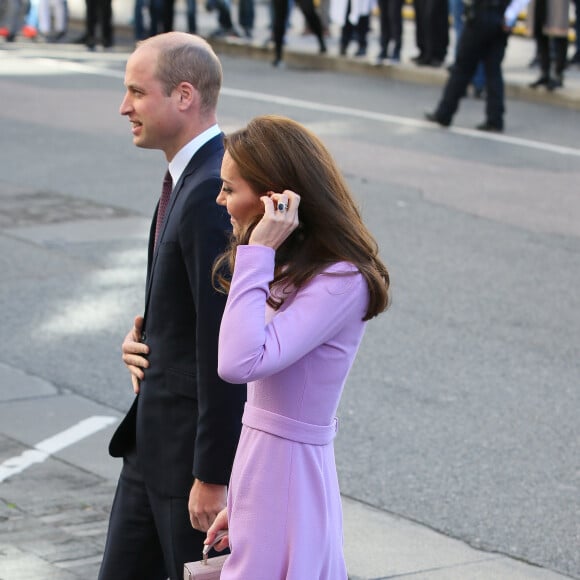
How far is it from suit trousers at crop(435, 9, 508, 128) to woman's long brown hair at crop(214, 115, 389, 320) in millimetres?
12103

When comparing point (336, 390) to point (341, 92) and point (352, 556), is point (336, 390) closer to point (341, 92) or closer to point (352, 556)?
point (352, 556)

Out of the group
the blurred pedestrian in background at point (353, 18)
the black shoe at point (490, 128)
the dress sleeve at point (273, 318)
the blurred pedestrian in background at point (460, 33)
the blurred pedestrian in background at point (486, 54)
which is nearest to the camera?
the dress sleeve at point (273, 318)

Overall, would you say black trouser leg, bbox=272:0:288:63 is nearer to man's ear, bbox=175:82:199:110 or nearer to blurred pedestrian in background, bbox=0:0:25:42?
blurred pedestrian in background, bbox=0:0:25:42

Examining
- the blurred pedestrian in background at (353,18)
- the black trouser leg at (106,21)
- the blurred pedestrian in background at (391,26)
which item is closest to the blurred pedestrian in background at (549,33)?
the blurred pedestrian in background at (391,26)

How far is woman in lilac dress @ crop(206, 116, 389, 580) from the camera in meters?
2.84

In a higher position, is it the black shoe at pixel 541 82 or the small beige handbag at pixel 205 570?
the small beige handbag at pixel 205 570

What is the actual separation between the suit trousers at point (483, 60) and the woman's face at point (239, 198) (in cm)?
1211

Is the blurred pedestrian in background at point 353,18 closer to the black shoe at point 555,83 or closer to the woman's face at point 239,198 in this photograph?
the black shoe at point 555,83

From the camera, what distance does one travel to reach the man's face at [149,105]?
347 centimetres

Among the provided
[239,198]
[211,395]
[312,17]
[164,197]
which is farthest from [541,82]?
[239,198]

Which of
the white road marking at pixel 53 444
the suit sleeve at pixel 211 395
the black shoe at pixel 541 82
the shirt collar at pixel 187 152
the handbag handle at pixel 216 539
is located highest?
the shirt collar at pixel 187 152

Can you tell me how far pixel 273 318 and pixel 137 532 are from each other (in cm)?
94

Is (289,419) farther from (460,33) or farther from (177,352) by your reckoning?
(460,33)

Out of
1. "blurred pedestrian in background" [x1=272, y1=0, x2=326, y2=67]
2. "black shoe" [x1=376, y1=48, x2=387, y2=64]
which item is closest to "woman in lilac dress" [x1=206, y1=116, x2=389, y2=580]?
"black shoe" [x1=376, y1=48, x2=387, y2=64]
